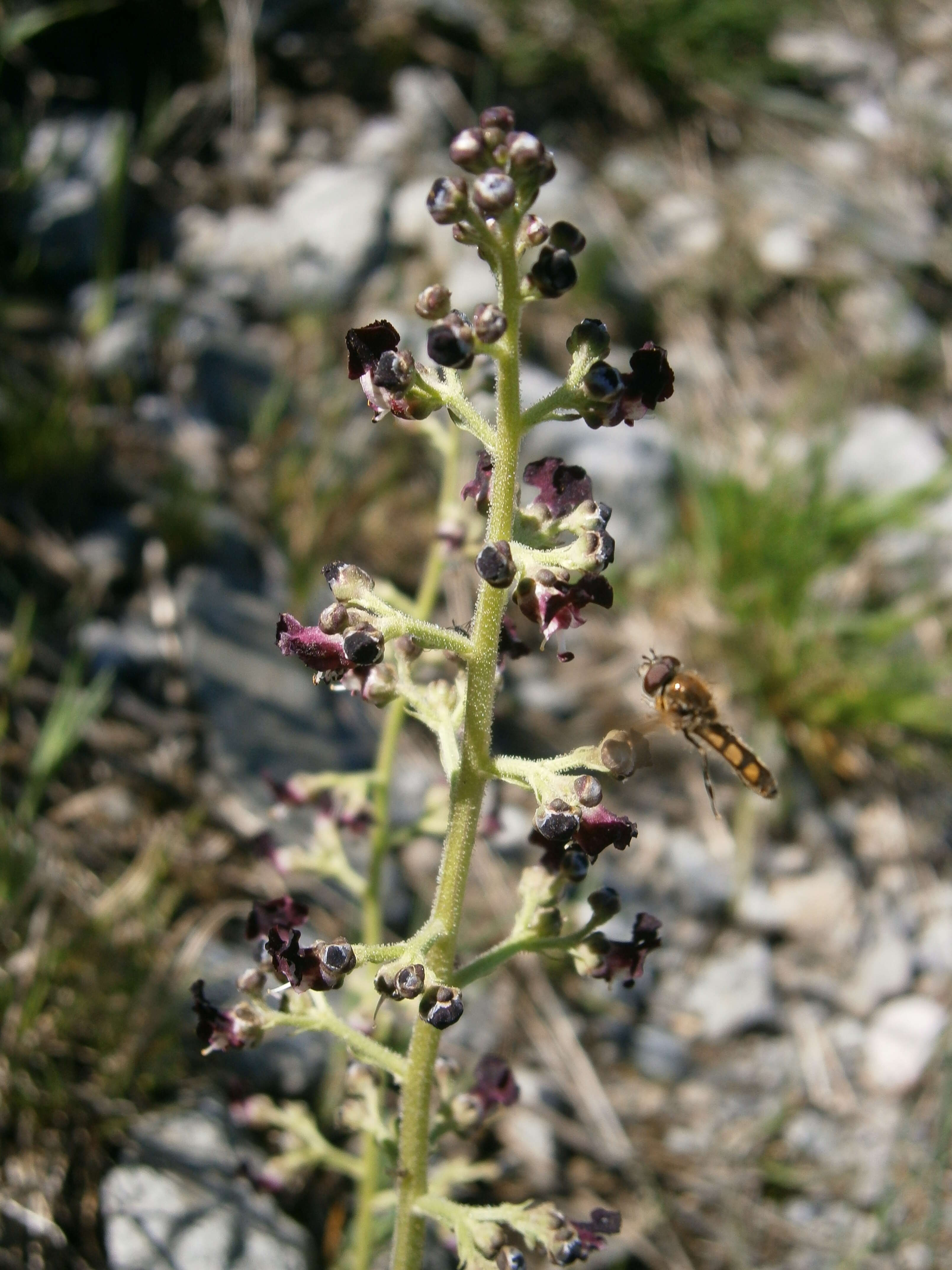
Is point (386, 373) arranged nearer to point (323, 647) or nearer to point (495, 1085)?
point (323, 647)

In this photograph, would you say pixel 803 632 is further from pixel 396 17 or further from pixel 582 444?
pixel 396 17

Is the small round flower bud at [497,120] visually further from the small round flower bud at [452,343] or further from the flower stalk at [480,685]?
the small round flower bud at [452,343]

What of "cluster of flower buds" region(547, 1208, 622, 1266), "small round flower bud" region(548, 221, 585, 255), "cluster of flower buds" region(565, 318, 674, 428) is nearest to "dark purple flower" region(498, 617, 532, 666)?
"cluster of flower buds" region(565, 318, 674, 428)

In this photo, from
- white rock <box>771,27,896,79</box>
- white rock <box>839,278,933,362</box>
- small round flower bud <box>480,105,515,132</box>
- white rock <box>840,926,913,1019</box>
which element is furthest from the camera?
white rock <box>771,27,896,79</box>

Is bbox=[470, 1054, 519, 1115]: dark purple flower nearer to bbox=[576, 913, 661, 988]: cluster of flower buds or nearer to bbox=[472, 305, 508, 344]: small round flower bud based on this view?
bbox=[576, 913, 661, 988]: cluster of flower buds

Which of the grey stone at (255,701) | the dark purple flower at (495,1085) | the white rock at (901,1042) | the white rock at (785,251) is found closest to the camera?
the dark purple flower at (495,1085)

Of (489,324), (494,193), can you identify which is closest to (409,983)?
(489,324)

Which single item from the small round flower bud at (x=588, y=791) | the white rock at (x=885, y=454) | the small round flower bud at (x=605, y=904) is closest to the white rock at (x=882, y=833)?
the white rock at (x=885, y=454)
